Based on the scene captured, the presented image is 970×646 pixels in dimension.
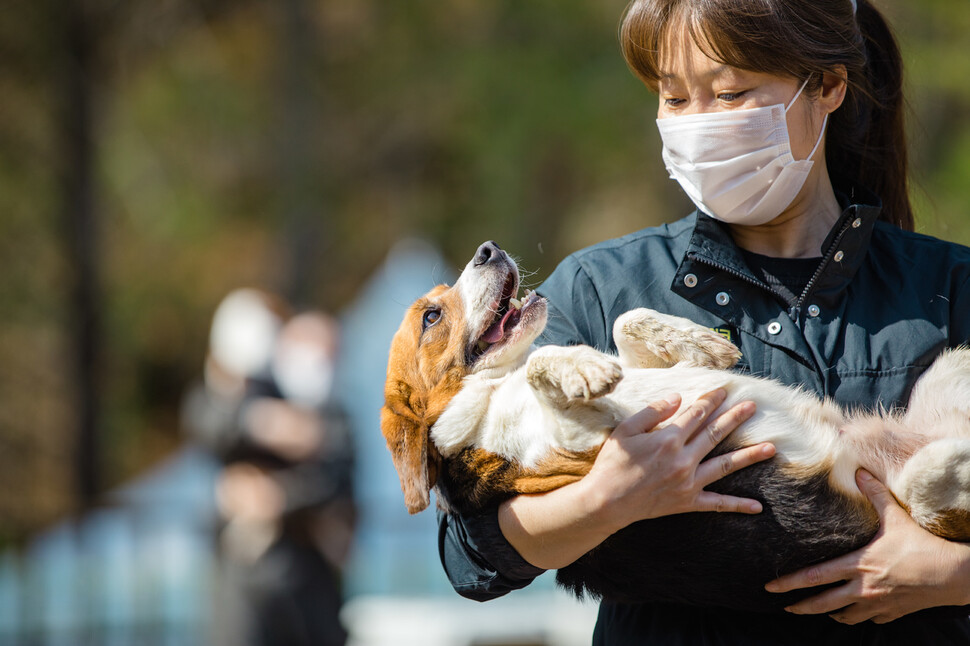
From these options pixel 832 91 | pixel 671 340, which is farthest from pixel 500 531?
pixel 832 91

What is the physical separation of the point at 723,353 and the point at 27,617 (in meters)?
7.63

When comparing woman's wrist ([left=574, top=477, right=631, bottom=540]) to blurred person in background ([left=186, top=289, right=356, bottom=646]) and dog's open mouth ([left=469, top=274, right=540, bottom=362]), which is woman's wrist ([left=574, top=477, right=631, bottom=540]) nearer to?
dog's open mouth ([left=469, top=274, right=540, bottom=362])

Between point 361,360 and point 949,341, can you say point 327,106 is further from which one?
point 949,341

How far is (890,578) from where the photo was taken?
2238 millimetres

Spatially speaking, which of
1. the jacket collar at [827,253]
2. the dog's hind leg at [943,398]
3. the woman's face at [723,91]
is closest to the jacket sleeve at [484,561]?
the jacket collar at [827,253]

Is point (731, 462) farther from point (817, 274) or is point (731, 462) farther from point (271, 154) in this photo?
point (271, 154)

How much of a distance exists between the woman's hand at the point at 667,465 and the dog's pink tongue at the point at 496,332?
76cm

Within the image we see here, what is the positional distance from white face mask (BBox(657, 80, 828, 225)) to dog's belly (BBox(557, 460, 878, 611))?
754 millimetres

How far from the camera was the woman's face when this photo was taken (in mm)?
2604

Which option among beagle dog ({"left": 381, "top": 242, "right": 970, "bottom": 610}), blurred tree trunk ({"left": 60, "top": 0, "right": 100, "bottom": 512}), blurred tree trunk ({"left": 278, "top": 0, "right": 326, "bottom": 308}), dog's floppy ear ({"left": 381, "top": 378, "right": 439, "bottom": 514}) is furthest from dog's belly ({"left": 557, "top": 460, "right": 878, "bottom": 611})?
blurred tree trunk ({"left": 60, "top": 0, "right": 100, "bottom": 512})

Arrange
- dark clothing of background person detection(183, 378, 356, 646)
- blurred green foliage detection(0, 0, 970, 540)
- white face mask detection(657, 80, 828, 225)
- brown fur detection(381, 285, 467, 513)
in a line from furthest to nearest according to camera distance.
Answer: blurred green foliage detection(0, 0, 970, 540) → dark clothing of background person detection(183, 378, 356, 646) → brown fur detection(381, 285, 467, 513) → white face mask detection(657, 80, 828, 225)

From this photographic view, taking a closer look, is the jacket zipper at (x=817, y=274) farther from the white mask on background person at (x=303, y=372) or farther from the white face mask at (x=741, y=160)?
the white mask on background person at (x=303, y=372)

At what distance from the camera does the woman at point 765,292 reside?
2312 mm

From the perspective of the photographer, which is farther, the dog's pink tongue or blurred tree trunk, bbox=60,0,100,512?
blurred tree trunk, bbox=60,0,100,512
